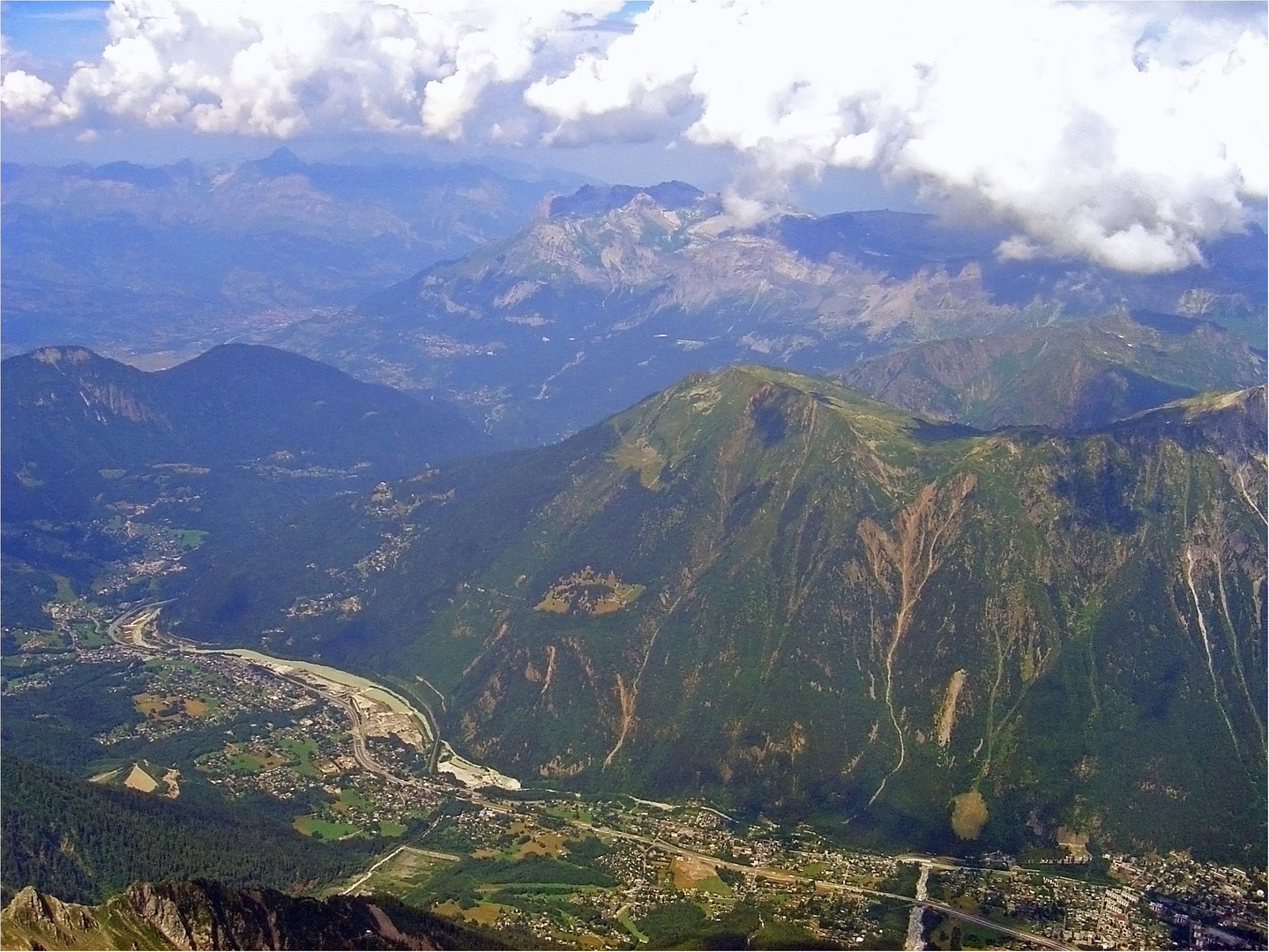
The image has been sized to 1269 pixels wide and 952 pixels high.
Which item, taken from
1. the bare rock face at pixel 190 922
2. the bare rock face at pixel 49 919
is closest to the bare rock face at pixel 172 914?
the bare rock face at pixel 190 922

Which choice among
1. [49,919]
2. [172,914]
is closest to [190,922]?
[172,914]

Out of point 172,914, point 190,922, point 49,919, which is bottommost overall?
point 190,922

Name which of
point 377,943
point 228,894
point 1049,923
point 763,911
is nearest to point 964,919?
point 1049,923

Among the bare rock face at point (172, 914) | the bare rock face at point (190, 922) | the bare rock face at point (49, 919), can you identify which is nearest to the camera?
the bare rock face at point (49, 919)

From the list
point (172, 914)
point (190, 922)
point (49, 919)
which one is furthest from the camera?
point (190, 922)

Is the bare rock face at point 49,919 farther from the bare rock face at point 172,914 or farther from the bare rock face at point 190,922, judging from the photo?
the bare rock face at point 172,914

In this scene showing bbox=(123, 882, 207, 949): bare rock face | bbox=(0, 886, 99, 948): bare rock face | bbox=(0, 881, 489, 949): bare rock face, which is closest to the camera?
bbox=(0, 886, 99, 948): bare rock face

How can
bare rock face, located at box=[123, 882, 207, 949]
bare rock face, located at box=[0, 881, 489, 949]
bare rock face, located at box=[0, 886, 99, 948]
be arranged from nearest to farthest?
bare rock face, located at box=[0, 886, 99, 948] → bare rock face, located at box=[0, 881, 489, 949] → bare rock face, located at box=[123, 882, 207, 949]

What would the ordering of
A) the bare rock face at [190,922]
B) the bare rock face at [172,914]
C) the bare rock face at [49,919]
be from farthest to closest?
the bare rock face at [172,914] < the bare rock face at [190,922] < the bare rock face at [49,919]

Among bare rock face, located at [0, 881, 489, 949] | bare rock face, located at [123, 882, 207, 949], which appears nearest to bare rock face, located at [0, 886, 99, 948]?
bare rock face, located at [0, 881, 489, 949]

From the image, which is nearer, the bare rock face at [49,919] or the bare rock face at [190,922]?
the bare rock face at [49,919]

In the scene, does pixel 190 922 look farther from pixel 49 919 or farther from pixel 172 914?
pixel 49 919

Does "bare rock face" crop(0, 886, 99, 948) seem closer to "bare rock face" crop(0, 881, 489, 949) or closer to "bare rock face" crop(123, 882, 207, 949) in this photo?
"bare rock face" crop(0, 881, 489, 949)

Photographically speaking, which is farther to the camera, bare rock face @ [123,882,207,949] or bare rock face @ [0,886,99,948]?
bare rock face @ [123,882,207,949]
